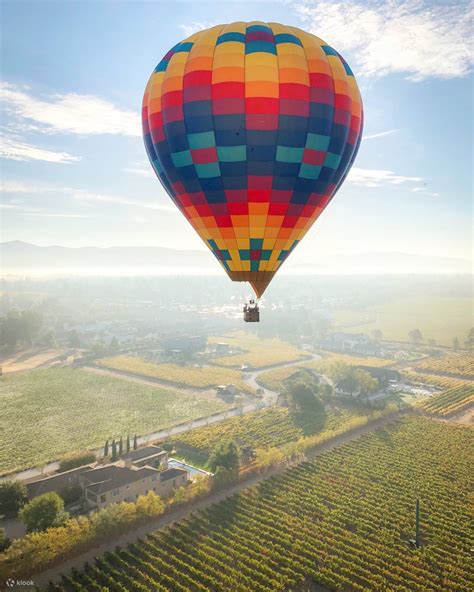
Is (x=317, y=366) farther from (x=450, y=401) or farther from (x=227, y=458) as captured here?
(x=227, y=458)

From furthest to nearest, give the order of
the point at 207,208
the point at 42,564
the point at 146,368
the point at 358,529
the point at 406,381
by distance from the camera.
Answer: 1. the point at 146,368
2. the point at 406,381
3. the point at 358,529
4. the point at 42,564
5. the point at 207,208

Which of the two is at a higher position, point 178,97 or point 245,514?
point 178,97

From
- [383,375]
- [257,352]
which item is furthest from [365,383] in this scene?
[257,352]

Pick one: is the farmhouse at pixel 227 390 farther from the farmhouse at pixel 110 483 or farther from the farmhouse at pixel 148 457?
the farmhouse at pixel 110 483

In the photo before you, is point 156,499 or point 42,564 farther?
point 156,499

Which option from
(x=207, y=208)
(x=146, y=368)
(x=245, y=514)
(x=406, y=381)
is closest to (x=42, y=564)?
(x=245, y=514)

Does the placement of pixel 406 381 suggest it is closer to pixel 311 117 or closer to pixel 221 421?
pixel 221 421

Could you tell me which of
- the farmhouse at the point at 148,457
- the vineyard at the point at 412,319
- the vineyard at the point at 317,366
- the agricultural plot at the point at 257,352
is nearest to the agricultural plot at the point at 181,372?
the vineyard at the point at 317,366
